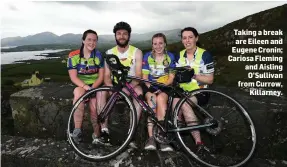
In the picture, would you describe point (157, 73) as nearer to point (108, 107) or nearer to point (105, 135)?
point (108, 107)

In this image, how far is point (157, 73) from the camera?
4.41 metres

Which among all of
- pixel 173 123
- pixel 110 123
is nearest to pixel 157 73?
pixel 173 123

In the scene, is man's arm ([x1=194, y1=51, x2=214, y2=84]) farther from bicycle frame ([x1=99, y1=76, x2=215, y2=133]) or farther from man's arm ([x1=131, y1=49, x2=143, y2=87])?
man's arm ([x1=131, y1=49, x2=143, y2=87])

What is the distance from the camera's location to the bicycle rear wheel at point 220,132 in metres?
3.71

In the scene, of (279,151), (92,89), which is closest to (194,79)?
(92,89)

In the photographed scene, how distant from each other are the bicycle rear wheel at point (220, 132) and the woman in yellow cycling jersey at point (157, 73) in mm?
334

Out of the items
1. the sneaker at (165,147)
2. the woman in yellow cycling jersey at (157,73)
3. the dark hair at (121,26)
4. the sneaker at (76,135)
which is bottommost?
the sneaker at (165,147)

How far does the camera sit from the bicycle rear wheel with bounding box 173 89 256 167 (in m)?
3.71

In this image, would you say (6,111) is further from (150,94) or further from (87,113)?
(150,94)

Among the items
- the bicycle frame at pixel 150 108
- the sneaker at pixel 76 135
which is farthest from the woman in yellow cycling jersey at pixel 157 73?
the sneaker at pixel 76 135

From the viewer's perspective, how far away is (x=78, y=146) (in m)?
4.14

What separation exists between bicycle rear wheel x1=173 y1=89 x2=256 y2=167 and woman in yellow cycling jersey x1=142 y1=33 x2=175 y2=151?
1.10ft

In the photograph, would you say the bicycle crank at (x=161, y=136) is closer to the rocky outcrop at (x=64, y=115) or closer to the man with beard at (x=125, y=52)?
the rocky outcrop at (x=64, y=115)

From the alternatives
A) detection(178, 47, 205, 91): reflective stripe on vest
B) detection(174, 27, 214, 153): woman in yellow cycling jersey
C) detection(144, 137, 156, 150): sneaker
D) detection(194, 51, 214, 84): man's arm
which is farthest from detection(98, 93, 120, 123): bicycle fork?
detection(194, 51, 214, 84): man's arm
